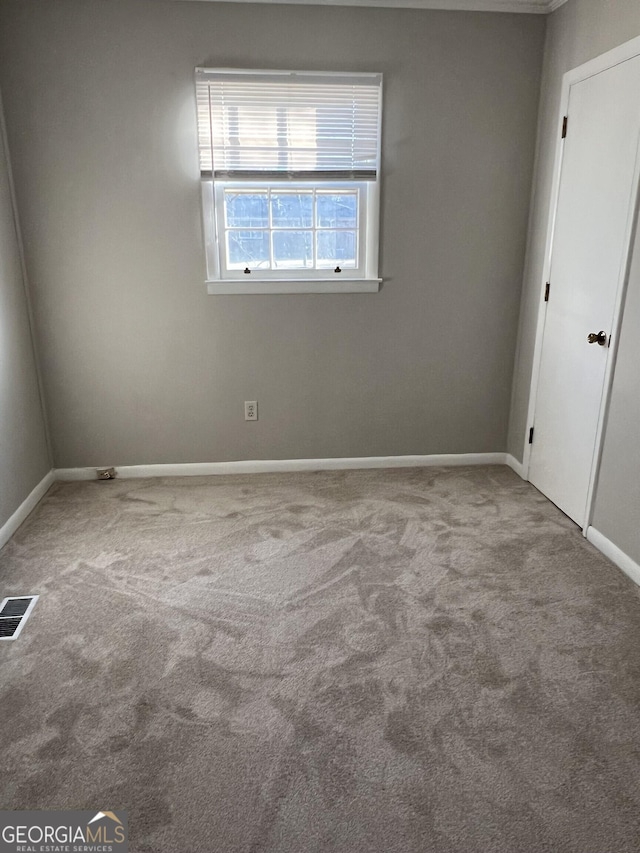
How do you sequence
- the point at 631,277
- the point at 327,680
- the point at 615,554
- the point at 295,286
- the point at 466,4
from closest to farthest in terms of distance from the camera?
the point at 327,680 < the point at 631,277 < the point at 615,554 < the point at 466,4 < the point at 295,286

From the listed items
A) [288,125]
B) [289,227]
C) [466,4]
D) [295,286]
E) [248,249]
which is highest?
[466,4]

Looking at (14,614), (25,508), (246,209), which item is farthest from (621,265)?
(25,508)

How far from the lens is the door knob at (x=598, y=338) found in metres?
2.75

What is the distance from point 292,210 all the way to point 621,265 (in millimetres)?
1765

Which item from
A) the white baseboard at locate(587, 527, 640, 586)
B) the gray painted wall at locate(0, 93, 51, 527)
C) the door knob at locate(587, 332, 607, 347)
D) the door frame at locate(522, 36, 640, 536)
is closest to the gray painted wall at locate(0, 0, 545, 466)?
the gray painted wall at locate(0, 93, 51, 527)

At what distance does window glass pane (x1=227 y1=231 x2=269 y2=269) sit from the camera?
344 centimetres

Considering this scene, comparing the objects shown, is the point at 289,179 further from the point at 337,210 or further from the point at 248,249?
the point at 248,249

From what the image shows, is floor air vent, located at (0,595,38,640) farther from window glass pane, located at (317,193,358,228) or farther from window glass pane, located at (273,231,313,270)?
window glass pane, located at (317,193,358,228)

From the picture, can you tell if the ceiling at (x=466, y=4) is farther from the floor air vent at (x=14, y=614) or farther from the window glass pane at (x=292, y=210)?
the floor air vent at (x=14, y=614)

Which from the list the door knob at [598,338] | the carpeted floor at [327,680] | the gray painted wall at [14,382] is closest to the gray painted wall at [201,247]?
the gray painted wall at [14,382]

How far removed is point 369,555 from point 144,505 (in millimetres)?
1346

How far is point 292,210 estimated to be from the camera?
341cm

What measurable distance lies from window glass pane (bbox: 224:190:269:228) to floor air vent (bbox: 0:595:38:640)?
2209 mm

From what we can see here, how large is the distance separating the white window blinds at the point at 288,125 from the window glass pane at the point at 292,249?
312 millimetres
